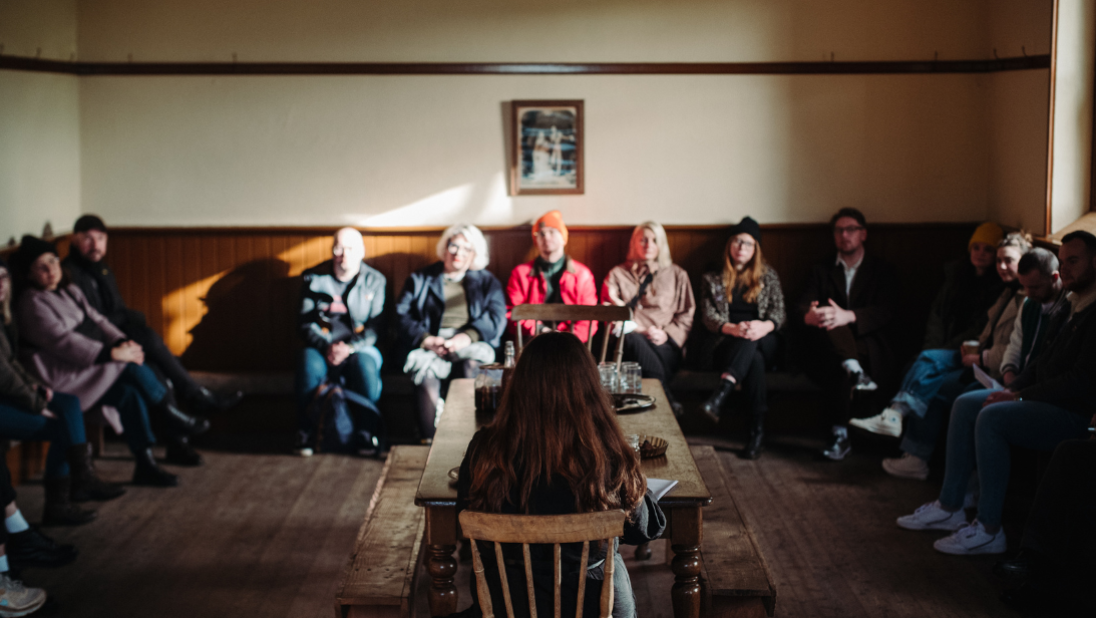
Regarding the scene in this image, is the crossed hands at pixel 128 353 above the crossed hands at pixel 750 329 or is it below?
below

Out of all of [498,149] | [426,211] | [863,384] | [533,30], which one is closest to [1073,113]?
[863,384]

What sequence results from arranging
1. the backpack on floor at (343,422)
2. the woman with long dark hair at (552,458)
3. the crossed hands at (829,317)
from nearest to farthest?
the woman with long dark hair at (552,458), the backpack on floor at (343,422), the crossed hands at (829,317)

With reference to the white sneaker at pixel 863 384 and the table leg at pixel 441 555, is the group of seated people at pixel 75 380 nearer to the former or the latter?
the table leg at pixel 441 555

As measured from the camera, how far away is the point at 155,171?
19.7 ft

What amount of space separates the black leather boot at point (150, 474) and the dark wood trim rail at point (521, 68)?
92.4 inches

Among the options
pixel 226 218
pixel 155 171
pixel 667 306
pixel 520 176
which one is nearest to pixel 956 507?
pixel 667 306

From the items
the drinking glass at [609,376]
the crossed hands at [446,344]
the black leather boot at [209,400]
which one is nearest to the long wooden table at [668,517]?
the drinking glass at [609,376]

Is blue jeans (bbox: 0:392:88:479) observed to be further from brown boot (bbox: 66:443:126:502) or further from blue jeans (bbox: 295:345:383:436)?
blue jeans (bbox: 295:345:383:436)

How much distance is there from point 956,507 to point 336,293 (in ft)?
11.1

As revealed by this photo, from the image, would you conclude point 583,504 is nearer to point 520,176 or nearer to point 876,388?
point 876,388

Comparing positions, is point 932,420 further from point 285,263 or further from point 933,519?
point 285,263

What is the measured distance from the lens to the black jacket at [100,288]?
523 cm

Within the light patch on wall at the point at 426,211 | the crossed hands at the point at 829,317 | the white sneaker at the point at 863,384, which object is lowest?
the white sneaker at the point at 863,384

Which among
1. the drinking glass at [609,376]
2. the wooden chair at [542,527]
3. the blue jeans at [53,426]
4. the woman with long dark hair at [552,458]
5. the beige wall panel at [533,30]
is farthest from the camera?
the beige wall panel at [533,30]
